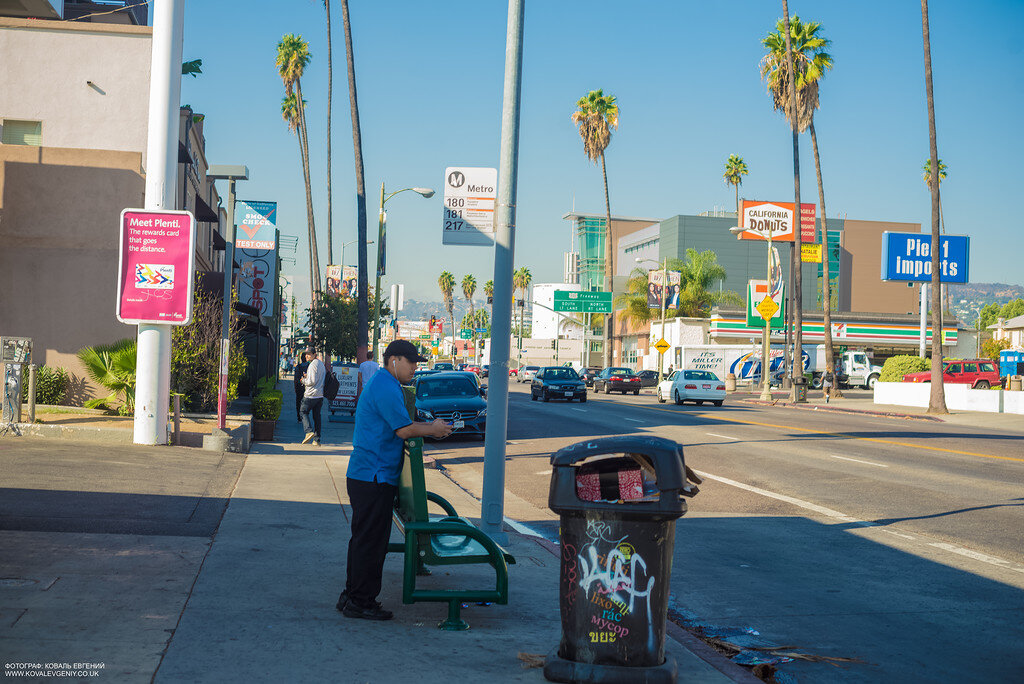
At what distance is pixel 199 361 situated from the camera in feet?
63.8

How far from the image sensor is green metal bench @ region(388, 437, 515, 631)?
237 inches

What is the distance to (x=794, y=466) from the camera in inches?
654

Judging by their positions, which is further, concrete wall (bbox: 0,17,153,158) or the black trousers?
concrete wall (bbox: 0,17,153,158)

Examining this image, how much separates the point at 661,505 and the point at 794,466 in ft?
41.5

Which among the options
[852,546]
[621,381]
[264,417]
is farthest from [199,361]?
A: [621,381]

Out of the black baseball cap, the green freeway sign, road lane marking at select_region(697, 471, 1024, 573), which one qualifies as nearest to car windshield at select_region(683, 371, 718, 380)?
road lane marking at select_region(697, 471, 1024, 573)

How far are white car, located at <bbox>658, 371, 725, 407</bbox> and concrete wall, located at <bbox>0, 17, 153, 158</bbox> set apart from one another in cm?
2429

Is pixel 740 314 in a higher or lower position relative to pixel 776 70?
lower

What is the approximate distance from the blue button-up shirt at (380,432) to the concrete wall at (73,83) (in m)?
19.1

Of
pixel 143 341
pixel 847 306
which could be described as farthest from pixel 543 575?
pixel 847 306

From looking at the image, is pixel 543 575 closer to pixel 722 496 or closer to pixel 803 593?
pixel 803 593

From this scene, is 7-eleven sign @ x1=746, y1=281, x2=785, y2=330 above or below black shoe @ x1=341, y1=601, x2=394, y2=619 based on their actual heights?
above

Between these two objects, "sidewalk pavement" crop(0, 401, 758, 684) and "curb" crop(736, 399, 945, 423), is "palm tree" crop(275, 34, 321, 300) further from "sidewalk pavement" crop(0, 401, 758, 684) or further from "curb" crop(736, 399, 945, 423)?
"sidewalk pavement" crop(0, 401, 758, 684)

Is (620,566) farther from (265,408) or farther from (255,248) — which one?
(255,248)
